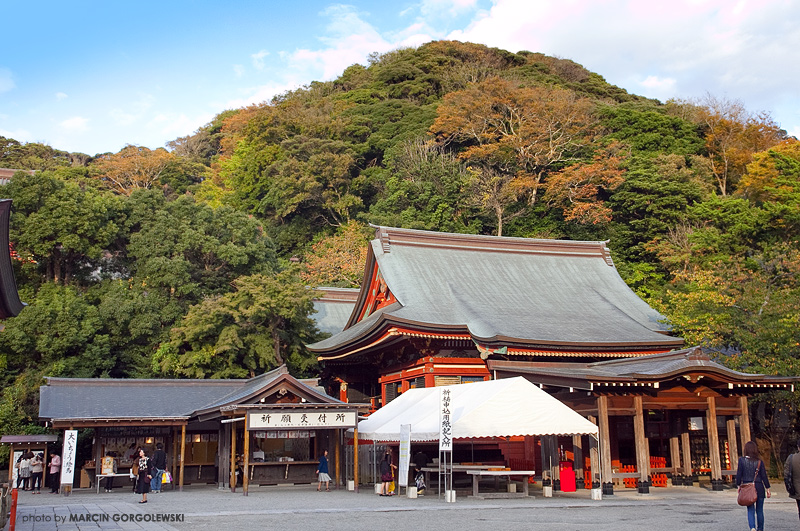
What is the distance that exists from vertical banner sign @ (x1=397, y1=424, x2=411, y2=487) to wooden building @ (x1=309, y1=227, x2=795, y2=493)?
379cm

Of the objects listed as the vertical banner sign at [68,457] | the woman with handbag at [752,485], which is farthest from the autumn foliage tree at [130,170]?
the woman with handbag at [752,485]

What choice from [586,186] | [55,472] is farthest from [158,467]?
[586,186]

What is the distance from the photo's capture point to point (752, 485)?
922cm

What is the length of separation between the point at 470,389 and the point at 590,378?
292cm

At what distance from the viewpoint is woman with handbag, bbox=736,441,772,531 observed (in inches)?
363

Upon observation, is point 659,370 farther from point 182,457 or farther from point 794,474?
point 182,457

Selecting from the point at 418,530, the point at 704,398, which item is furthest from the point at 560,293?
the point at 418,530

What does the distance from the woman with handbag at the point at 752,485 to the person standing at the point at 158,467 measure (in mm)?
13613

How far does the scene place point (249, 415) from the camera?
1708 cm

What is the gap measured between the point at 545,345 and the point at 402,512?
841 cm

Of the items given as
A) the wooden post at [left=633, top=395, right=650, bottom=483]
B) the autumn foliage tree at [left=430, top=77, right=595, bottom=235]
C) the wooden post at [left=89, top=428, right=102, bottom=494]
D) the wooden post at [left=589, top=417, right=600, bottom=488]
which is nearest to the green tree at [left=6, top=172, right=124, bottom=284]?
the wooden post at [left=89, top=428, right=102, bottom=494]

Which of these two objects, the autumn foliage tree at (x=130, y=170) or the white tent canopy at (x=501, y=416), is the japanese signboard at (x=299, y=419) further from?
the autumn foliage tree at (x=130, y=170)

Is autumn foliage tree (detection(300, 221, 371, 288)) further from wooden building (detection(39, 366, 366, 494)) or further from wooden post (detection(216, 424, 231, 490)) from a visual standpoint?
wooden post (detection(216, 424, 231, 490))

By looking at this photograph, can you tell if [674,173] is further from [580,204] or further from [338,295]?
[338,295]
